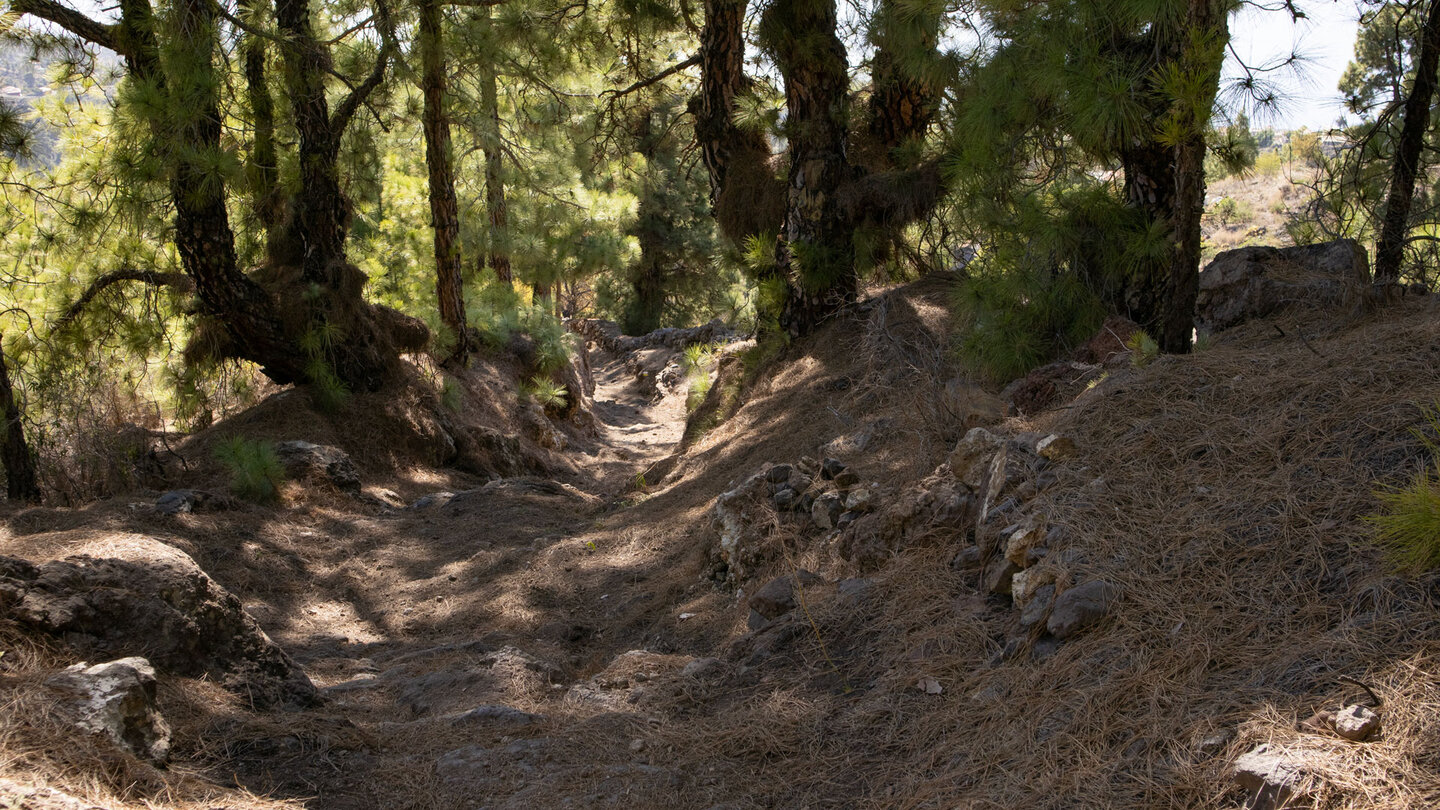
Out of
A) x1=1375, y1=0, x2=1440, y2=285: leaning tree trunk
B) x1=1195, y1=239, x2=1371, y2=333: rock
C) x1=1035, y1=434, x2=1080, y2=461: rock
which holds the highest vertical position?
x1=1375, y1=0, x2=1440, y2=285: leaning tree trunk

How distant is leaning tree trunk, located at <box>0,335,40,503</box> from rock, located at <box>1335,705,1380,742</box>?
6.50 meters

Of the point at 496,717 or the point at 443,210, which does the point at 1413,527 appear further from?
the point at 443,210

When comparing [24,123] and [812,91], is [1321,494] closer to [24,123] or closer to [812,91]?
[812,91]

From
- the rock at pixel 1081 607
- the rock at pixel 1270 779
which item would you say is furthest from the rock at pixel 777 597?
the rock at pixel 1270 779

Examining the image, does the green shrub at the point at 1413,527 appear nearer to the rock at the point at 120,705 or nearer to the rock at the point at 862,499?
the rock at the point at 862,499

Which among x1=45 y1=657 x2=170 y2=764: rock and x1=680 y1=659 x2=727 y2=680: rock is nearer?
x1=45 y1=657 x2=170 y2=764: rock

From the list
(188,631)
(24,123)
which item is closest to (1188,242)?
(188,631)

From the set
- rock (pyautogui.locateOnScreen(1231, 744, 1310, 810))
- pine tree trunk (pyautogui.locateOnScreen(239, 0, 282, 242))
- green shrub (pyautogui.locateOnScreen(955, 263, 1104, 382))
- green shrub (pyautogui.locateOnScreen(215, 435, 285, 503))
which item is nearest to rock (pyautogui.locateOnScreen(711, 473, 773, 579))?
green shrub (pyautogui.locateOnScreen(955, 263, 1104, 382))

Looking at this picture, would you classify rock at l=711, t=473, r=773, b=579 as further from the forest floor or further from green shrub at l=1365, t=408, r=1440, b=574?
green shrub at l=1365, t=408, r=1440, b=574

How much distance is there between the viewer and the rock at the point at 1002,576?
3.24 metres

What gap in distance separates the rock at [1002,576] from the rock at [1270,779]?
1.24 m

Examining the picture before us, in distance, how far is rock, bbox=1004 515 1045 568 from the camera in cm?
320

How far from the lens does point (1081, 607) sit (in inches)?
111

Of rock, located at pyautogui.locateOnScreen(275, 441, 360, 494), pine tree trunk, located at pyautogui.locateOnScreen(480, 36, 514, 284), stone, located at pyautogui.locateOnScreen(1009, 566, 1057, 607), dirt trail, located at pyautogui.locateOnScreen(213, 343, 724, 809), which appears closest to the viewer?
dirt trail, located at pyautogui.locateOnScreen(213, 343, 724, 809)
